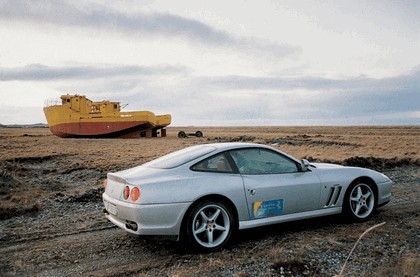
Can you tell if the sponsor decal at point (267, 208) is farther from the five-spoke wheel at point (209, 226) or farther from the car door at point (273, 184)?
the five-spoke wheel at point (209, 226)

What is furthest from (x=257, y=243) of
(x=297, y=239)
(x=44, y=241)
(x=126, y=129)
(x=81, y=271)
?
(x=126, y=129)

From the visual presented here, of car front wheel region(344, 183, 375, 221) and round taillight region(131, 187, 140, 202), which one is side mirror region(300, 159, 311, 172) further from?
round taillight region(131, 187, 140, 202)

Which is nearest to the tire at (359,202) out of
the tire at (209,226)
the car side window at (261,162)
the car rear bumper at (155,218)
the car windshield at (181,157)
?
the car side window at (261,162)

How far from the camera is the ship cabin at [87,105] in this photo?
1622 inches

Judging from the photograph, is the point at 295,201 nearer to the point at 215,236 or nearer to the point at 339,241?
the point at 339,241

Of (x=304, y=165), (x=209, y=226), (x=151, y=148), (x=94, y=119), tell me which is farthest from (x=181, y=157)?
(x=94, y=119)

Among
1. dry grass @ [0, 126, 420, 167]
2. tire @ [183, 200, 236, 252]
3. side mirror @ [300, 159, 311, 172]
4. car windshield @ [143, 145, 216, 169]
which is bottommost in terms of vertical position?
dry grass @ [0, 126, 420, 167]

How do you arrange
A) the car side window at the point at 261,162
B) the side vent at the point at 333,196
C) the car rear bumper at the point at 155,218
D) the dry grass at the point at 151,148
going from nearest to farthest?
the car rear bumper at the point at 155,218
the car side window at the point at 261,162
the side vent at the point at 333,196
the dry grass at the point at 151,148

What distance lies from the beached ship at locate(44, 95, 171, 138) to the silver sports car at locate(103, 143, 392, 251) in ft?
120

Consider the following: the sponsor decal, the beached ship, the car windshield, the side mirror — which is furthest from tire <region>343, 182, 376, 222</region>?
the beached ship

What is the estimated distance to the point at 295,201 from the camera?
222 inches

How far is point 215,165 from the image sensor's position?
5.34 metres

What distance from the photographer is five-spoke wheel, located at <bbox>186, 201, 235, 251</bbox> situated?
4.88 metres

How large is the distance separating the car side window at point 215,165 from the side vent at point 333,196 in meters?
1.71
